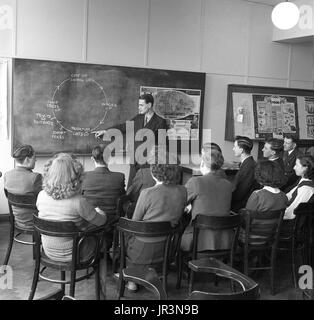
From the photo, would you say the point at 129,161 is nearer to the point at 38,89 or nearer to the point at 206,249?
the point at 38,89

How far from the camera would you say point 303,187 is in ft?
13.5

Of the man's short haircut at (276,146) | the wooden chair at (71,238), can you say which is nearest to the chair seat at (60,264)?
the wooden chair at (71,238)

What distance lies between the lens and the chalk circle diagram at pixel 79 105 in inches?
234

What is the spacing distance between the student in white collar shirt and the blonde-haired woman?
1808mm

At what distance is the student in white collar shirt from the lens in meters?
4.08

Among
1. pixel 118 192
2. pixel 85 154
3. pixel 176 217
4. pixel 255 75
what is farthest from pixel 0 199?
pixel 255 75

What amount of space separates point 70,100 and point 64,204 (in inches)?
125

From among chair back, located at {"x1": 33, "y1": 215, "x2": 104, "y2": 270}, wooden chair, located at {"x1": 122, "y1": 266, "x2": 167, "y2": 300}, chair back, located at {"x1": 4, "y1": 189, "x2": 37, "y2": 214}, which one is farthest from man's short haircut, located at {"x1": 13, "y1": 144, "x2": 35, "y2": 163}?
wooden chair, located at {"x1": 122, "y1": 266, "x2": 167, "y2": 300}

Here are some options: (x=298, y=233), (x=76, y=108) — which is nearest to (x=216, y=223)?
(x=298, y=233)

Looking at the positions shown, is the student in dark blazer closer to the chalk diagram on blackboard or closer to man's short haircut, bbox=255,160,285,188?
man's short haircut, bbox=255,160,285,188

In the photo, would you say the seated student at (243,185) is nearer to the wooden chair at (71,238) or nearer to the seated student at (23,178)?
the wooden chair at (71,238)

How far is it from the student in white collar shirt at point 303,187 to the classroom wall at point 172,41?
2908mm

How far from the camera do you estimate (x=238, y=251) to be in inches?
158

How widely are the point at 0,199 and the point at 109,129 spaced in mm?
1670
